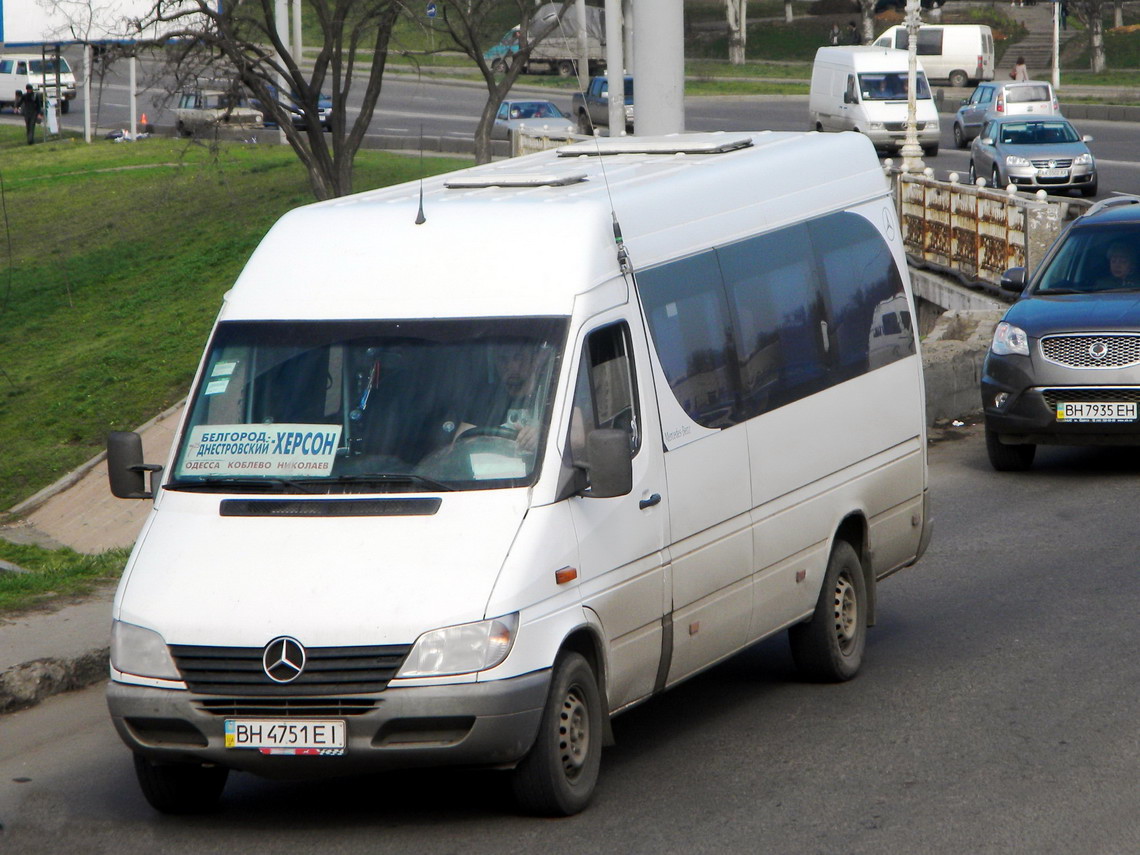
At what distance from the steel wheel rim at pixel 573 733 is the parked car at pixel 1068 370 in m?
7.68

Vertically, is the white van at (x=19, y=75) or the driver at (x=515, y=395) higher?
the white van at (x=19, y=75)

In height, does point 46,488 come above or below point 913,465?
below

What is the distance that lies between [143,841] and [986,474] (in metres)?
8.92

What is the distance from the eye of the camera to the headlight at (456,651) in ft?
18.0

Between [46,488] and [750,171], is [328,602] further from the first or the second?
[46,488]

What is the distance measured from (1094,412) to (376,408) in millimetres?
7971

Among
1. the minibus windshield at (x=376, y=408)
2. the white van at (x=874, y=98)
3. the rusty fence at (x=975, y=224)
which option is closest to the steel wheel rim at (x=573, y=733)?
the minibus windshield at (x=376, y=408)

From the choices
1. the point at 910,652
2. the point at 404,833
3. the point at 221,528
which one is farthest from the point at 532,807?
the point at 910,652

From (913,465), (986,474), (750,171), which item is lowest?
(986,474)

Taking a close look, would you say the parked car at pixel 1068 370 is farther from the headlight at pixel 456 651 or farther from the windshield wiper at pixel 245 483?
the headlight at pixel 456 651

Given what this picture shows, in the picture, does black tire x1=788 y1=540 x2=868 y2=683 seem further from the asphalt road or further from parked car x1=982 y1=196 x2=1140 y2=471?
parked car x1=982 y1=196 x2=1140 y2=471

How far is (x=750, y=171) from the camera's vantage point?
7703 millimetres

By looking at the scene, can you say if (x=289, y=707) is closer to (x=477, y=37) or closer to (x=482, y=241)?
(x=482, y=241)

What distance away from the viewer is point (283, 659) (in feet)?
18.1
